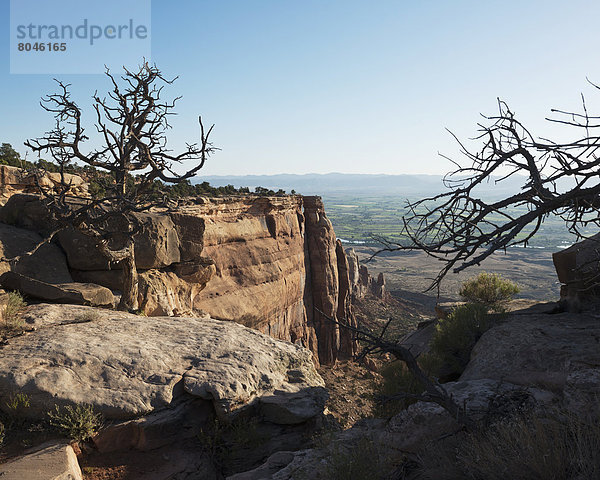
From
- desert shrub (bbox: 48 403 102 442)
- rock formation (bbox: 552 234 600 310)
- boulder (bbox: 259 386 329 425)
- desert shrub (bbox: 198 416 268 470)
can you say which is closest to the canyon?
boulder (bbox: 259 386 329 425)

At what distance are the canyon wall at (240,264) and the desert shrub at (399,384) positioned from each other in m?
2.35

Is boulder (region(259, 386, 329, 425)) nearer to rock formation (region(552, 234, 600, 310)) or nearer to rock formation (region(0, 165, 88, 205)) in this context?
rock formation (region(552, 234, 600, 310))

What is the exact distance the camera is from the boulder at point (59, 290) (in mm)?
9898

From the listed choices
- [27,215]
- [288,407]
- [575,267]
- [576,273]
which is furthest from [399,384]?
[27,215]

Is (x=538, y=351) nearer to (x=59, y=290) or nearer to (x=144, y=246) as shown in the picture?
(x=59, y=290)

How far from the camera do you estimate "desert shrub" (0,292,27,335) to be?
8.24 m

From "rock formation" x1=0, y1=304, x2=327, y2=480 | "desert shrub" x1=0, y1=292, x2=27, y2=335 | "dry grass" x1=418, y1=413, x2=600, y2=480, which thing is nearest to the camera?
"dry grass" x1=418, y1=413, x2=600, y2=480

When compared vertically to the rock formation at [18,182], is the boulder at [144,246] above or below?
below

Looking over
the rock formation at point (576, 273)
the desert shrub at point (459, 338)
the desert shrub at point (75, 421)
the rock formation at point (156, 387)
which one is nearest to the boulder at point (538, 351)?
the desert shrub at point (459, 338)

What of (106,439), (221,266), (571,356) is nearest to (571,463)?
(571,356)

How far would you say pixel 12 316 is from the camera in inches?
339

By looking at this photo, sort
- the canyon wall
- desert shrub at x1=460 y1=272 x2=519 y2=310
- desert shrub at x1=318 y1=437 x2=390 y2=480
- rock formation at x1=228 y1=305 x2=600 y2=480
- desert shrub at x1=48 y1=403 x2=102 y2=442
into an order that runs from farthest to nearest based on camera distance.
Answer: desert shrub at x1=460 y1=272 x2=519 y2=310, the canyon wall, desert shrub at x1=48 y1=403 x2=102 y2=442, rock formation at x1=228 y1=305 x2=600 y2=480, desert shrub at x1=318 y1=437 x2=390 y2=480

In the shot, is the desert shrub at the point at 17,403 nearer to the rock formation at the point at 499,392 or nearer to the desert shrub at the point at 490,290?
the rock formation at the point at 499,392

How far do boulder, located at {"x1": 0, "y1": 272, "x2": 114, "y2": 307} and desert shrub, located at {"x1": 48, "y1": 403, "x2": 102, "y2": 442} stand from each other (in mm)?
4460
